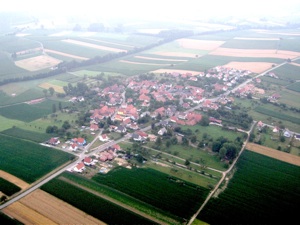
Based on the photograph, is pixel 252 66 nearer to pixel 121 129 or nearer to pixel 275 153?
pixel 275 153

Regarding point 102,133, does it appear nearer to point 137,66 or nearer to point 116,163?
point 116,163

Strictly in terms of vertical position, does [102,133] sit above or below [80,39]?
below

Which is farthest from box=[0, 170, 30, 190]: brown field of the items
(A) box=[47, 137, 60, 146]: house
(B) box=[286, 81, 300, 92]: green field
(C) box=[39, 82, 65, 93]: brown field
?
(B) box=[286, 81, 300, 92]: green field

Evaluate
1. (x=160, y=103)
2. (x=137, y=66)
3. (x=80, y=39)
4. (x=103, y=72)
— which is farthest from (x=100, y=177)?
(x=80, y=39)

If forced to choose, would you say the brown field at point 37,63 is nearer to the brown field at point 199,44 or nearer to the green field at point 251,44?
the brown field at point 199,44

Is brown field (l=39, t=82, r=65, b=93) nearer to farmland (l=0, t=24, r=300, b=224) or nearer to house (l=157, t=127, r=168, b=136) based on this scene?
farmland (l=0, t=24, r=300, b=224)

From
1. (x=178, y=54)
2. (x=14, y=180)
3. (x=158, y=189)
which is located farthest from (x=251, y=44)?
Answer: (x=14, y=180)
